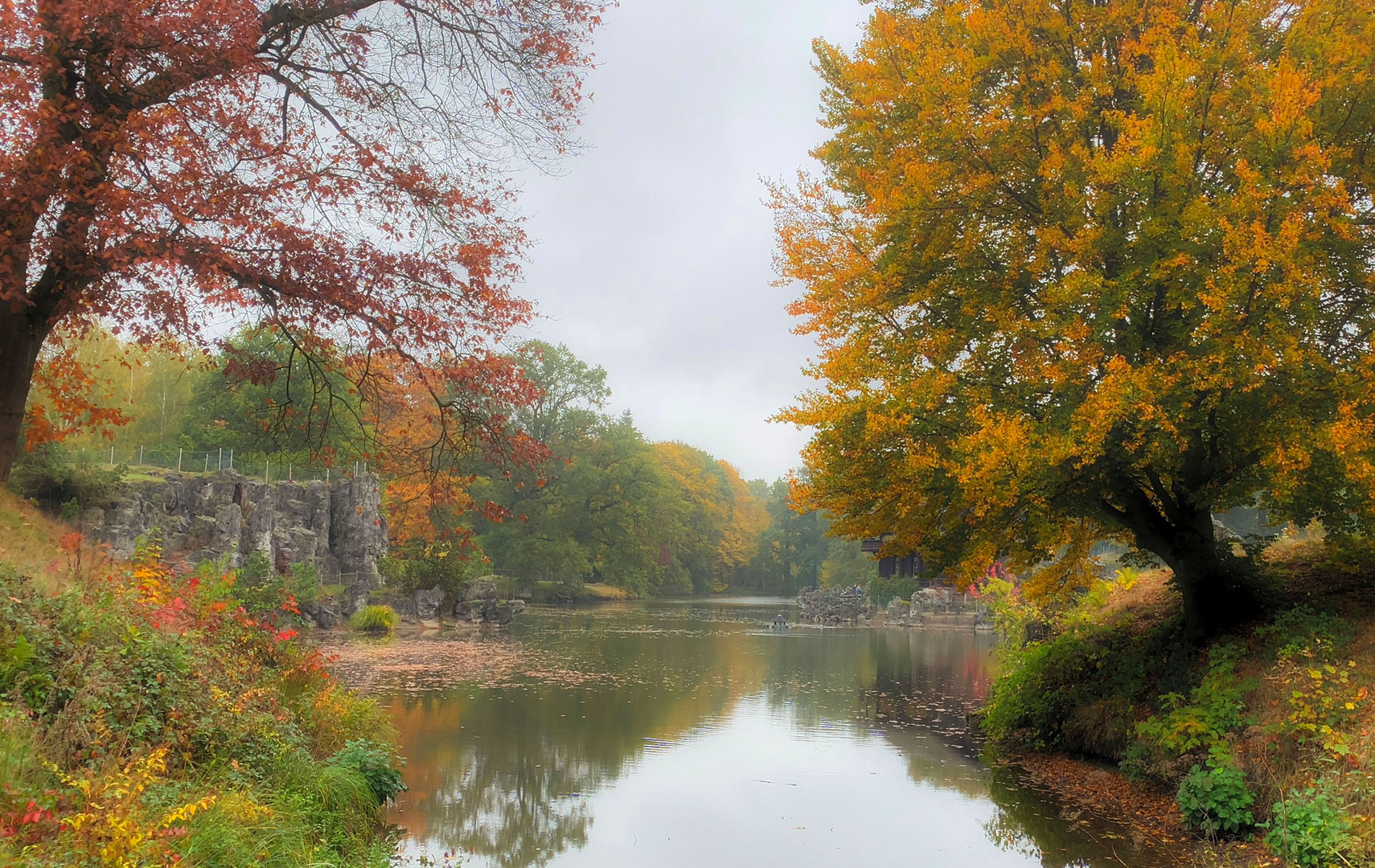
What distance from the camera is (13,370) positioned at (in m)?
7.14

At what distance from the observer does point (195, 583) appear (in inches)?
352

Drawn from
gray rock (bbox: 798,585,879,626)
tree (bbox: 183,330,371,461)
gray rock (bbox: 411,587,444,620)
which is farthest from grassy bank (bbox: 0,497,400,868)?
gray rock (bbox: 798,585,879,626)

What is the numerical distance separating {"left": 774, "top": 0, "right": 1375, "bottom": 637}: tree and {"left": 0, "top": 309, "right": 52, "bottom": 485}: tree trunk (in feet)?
24.8

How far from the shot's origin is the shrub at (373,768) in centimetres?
734

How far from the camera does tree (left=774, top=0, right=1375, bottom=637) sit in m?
8.09

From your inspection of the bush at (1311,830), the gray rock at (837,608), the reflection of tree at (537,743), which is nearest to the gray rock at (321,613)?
the reflection of tree at (537,743)

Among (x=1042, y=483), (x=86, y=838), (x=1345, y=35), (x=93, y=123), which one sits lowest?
(x=86, y=838)

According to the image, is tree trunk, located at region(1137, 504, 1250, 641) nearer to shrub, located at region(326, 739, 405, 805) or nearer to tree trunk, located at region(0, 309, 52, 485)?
shrub, located at region(326, 739, 405, 805)

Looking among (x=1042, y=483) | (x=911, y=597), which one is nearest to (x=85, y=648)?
(x=1042, y=483)

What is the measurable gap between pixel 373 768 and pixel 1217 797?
717 centimetres

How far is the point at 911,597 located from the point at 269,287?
37.0 metres

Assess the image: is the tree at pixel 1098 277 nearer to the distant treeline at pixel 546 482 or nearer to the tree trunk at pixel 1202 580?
the tree trunk at pixel 1202 580

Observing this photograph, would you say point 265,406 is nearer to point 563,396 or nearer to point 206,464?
point 206,464

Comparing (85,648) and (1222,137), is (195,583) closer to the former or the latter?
(85,648)
